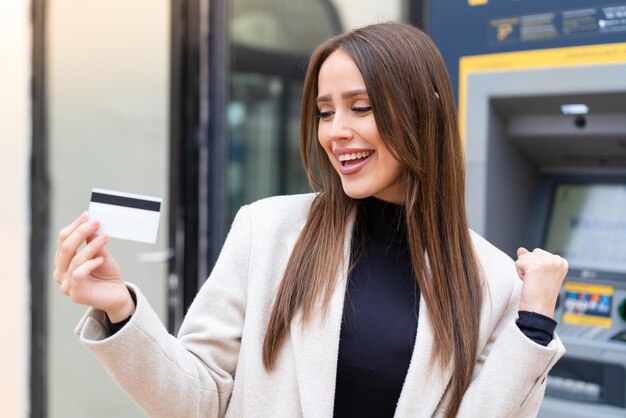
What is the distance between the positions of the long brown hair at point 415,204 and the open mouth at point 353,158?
6 centimetres

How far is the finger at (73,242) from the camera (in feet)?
4.76

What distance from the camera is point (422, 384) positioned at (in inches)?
64.3

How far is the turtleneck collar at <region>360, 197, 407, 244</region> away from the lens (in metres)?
1.81

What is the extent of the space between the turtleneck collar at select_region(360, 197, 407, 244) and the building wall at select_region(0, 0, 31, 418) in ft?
9.08

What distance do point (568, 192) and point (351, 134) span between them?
3.54 feet

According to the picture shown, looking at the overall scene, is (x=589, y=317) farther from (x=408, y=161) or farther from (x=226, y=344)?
(x=226, y=344)

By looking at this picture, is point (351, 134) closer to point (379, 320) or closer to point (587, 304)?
point (379, 320)

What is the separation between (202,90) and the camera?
3.80m

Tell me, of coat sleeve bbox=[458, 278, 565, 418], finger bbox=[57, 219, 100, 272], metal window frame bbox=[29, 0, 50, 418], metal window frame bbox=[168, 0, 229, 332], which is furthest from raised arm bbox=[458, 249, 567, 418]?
metal window frame bbox=[29, 0, 50, 418]

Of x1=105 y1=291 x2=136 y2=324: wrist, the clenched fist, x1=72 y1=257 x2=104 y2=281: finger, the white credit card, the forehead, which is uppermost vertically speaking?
the forehead

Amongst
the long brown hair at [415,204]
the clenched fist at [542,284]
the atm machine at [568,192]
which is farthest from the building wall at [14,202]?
the clenched fist at [542,284]

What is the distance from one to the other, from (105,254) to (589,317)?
4.73 ft

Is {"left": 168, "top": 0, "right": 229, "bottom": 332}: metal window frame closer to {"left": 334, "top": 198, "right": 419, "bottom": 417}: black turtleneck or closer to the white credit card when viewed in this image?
{"left": 334, "top": 198, "right": 419, "bottom": 417}: black turtleneck

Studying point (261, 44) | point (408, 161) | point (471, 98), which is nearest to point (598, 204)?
point (471, 98)
